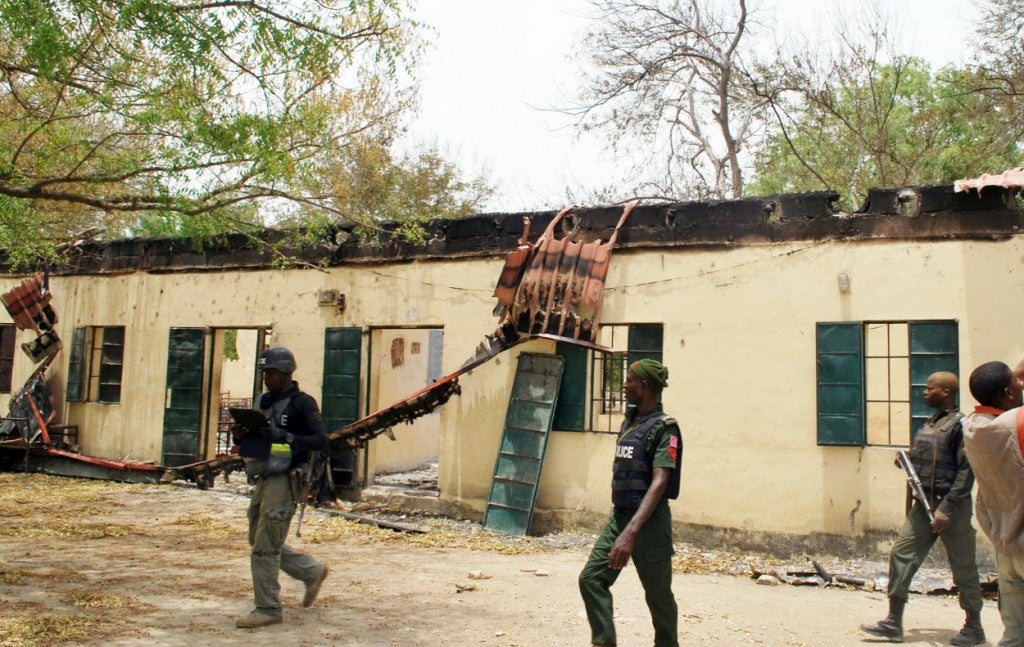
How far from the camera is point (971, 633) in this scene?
5.48 meters

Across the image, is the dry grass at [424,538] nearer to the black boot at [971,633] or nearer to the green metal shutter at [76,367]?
the black boot at [971,633]

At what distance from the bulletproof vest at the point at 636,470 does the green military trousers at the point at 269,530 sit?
2058 mm

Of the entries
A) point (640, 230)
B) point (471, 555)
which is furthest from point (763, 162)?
point (471, 555)

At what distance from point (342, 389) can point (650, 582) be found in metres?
7.63

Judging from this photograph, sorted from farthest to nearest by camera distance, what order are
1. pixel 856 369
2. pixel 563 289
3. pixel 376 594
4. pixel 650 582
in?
pixel 563 289 < pixel 856 369 < pixel 376 594 < pixel 650 582

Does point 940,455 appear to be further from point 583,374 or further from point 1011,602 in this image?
point 583,374

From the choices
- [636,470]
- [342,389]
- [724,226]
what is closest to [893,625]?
[636,470]

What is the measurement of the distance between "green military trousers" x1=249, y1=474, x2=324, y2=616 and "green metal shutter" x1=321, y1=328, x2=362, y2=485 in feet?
19.0

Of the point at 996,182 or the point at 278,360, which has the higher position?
the point at 996,182

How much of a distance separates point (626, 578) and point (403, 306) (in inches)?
189

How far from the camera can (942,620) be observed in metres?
6.28

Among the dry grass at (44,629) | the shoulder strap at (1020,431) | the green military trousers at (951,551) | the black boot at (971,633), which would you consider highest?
the shoulder strap at (1020,431)

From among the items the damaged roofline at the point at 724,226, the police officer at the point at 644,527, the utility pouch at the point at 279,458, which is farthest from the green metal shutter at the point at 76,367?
the police officer at the point at 644,527

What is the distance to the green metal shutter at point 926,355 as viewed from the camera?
26.7ft
